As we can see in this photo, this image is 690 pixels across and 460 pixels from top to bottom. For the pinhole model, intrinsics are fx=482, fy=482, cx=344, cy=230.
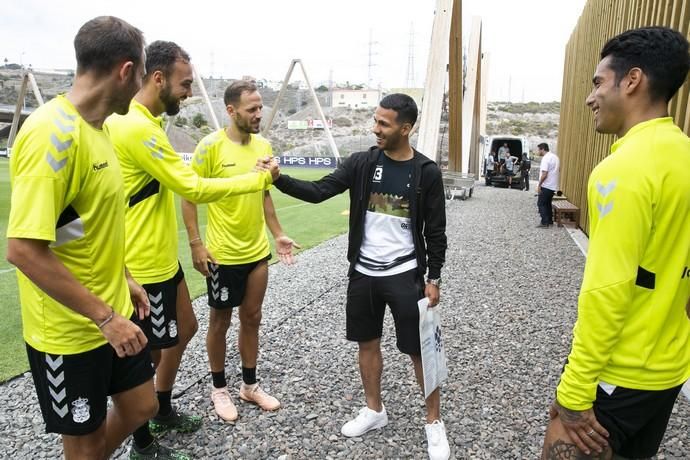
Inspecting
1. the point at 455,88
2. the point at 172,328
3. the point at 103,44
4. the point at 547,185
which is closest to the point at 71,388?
the point at 172,328

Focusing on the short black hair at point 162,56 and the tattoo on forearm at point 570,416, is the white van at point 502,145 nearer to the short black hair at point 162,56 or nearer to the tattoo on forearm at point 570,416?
the short black hair at point 162,56

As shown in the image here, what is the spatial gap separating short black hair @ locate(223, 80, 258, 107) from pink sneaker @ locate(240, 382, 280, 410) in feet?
6.36

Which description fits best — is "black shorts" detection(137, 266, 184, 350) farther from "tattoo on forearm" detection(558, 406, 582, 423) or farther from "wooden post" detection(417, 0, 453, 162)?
"wooden post" detection(417, 0, 453, 162)

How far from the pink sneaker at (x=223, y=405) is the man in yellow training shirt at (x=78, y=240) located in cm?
120

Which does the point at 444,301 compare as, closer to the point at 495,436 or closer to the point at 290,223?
the point at 495,436

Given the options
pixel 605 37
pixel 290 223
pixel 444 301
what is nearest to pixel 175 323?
pixel 444 301

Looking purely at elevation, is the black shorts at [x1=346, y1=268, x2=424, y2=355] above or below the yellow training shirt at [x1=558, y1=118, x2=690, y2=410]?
below

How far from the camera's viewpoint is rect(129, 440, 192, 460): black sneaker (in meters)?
2.55

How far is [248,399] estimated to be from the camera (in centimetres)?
337

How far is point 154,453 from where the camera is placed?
2566 millimetres

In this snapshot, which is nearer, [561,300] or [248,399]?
[248,399]

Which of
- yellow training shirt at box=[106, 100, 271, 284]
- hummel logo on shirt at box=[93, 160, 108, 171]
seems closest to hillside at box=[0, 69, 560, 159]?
yellow training shirt at box=[106, 100, 271, 284]

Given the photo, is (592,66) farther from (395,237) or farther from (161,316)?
(161,316)

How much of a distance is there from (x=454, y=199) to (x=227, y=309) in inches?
604
